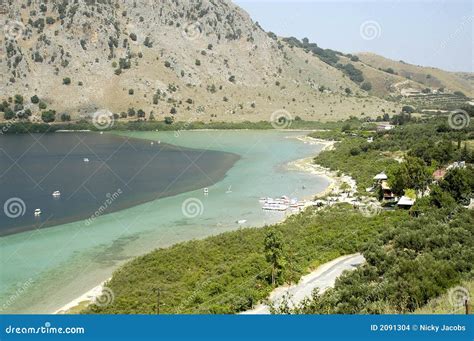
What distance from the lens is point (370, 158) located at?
6288 centimetres

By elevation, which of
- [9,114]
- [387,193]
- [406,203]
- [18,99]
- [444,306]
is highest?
[444,306]

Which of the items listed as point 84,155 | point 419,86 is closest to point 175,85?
point 84,155

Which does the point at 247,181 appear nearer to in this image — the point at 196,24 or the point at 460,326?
the point at 460,326

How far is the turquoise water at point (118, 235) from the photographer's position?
26.3 m

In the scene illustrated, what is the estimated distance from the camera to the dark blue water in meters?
43.3

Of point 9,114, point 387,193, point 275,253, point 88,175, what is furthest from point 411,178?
point 9,114

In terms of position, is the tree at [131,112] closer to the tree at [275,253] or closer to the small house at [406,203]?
the small house at [406,203]

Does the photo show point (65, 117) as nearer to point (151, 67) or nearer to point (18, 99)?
point (18, 99)

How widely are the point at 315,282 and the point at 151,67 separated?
118 meters

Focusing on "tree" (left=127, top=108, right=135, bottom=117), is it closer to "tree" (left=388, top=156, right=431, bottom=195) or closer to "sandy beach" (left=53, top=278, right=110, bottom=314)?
"tree" (left=388, top=156, right=431, bottom=195)

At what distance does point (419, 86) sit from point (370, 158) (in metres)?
141

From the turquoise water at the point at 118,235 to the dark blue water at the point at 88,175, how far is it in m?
2.61

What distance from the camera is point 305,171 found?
63.9 metres

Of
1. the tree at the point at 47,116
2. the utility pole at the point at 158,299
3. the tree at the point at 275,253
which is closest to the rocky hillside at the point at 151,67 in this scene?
the tree at the point at 47,116
